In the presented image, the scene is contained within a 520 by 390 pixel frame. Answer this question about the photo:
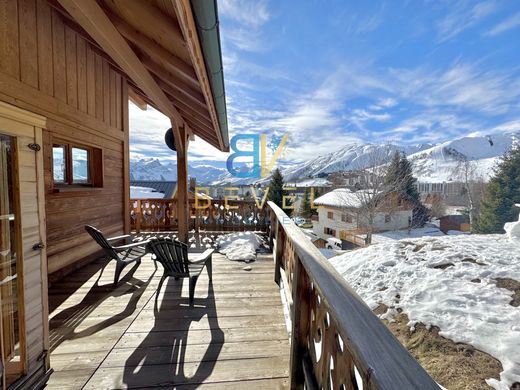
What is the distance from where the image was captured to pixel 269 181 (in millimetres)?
17266

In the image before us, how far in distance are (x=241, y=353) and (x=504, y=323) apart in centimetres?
296

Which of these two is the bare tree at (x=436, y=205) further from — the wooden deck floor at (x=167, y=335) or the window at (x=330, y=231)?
the wooden deck floor at (x=167, y=335)

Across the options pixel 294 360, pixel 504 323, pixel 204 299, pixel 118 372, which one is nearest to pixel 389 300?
pixel 504 323

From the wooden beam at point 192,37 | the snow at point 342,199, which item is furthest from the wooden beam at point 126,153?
the snow at point 342,199

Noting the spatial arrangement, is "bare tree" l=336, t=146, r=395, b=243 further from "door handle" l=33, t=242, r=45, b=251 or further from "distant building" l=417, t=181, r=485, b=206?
"door handle" l=33, t=242, r=45, b=251

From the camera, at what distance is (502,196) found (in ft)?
54.4

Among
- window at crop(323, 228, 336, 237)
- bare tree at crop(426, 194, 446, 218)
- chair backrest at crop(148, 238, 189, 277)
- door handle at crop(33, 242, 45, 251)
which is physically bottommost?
window at crop(323, 228, 336, 237)

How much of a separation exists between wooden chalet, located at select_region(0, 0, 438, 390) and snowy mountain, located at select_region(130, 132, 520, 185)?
316cm

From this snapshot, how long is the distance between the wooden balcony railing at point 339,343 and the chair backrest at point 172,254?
4.69 ft

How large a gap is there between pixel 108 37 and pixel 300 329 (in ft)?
10.1

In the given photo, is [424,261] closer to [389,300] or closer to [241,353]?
[389,300]

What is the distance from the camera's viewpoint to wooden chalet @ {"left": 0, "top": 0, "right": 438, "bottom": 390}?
1.27 metres

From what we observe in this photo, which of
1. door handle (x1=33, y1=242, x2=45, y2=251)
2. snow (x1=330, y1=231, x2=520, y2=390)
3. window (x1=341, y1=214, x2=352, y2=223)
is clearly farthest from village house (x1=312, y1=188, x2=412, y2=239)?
door handle (x1=33, y1=242, x2=45, y2=251)

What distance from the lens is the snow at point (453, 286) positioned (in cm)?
238
